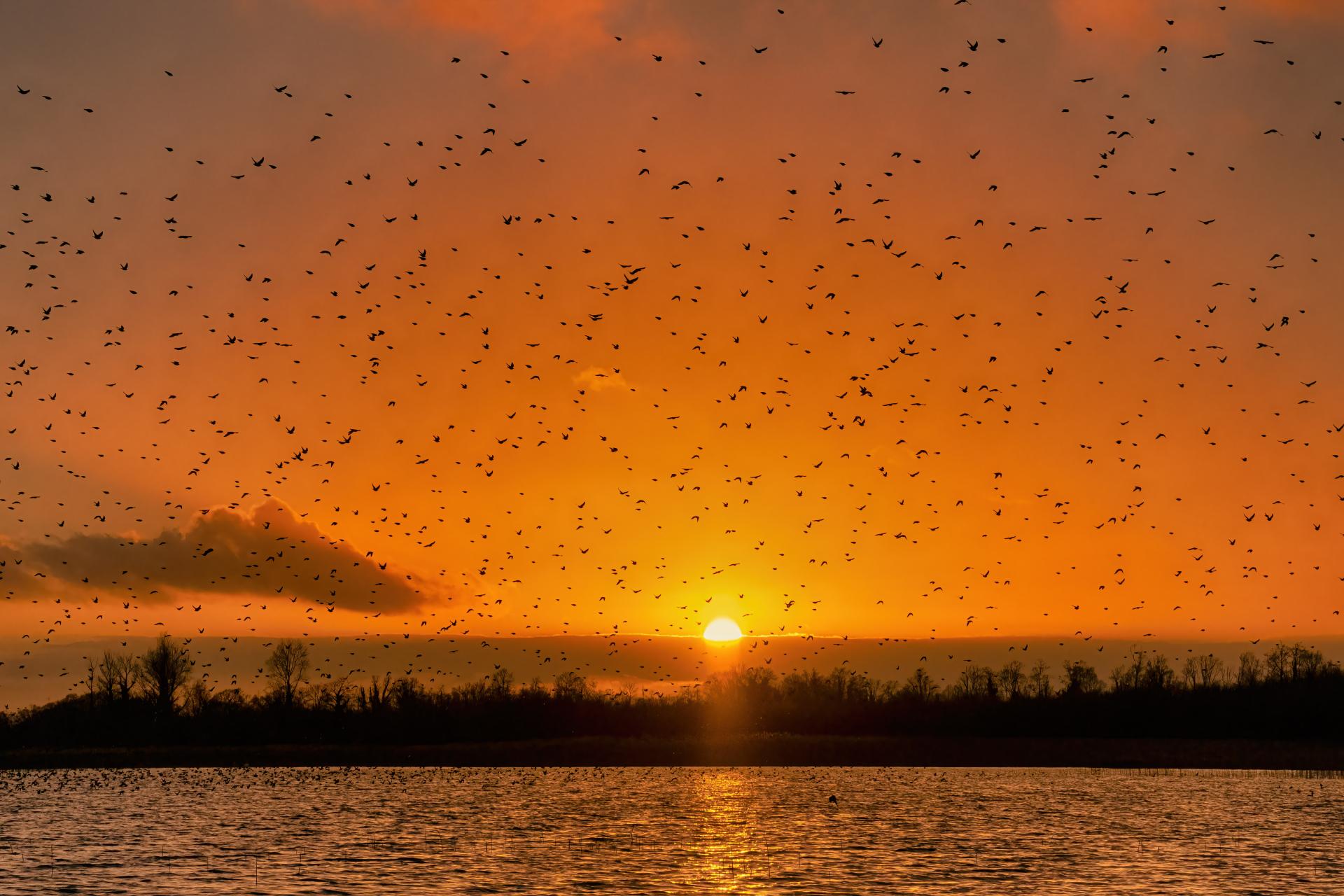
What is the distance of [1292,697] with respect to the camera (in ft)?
444

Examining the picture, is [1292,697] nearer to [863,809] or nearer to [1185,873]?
[863,809]

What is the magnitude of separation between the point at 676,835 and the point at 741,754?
202ft

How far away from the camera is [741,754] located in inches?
5002

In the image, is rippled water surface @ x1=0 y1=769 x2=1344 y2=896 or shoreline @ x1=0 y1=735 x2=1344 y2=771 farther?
shoreline @ x1=0 y1=735 x2=1344 y2=771

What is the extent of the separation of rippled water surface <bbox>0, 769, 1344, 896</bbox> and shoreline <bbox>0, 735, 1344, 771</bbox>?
17.2 metres

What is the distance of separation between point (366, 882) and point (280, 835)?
1820 cm

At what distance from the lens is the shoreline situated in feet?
404

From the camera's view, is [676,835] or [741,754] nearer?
[676,835]

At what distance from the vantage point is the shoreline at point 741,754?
123m

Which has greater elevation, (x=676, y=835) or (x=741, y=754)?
(x=676, y=835)

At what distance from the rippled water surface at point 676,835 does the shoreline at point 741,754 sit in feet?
56.6

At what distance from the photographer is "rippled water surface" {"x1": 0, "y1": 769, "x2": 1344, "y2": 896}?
50.7 metres

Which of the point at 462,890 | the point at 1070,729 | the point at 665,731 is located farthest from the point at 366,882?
the point at 1070,729

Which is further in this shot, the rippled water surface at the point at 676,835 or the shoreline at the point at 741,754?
the shoreline at the point at 741,754
